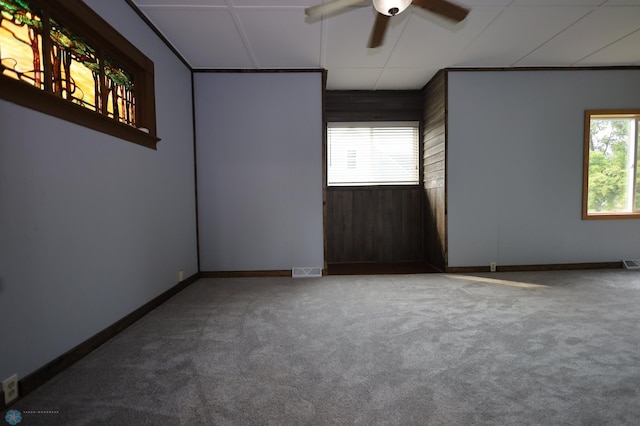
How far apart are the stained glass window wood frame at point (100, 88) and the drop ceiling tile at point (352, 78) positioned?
7.71ft

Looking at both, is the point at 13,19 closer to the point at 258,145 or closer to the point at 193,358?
the point at 193,358

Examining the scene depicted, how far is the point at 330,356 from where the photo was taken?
1.96m

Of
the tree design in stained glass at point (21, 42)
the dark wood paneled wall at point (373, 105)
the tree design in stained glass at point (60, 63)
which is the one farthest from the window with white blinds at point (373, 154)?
the tree design in stained glass at point (21, 42)

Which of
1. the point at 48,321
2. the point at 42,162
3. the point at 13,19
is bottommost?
the point at 48,321

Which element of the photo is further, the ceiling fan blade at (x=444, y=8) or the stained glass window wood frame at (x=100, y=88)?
the ceiling fan blade at (x=444, y=8)

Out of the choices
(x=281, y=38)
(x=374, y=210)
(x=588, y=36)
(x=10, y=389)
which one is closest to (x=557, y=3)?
(x=588, y=36)

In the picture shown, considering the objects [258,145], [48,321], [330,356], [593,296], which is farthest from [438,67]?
[48,321]

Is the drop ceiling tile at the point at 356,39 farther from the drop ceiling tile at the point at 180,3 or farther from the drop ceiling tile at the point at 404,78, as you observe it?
the drop ceiling tile at the point at 180,3

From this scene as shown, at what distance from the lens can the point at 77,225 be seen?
197 cm

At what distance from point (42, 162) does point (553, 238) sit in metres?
5.44

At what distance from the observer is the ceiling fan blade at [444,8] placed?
7.25ft

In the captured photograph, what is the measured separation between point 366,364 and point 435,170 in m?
3.39

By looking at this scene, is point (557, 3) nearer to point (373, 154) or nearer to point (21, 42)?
point (373, 154)

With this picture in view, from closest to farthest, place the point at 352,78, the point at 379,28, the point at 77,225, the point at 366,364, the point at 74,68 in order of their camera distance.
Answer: the point at 366,364
the point at 77,225
the point at 74,68
the point at 379,28
the point at 352,78
